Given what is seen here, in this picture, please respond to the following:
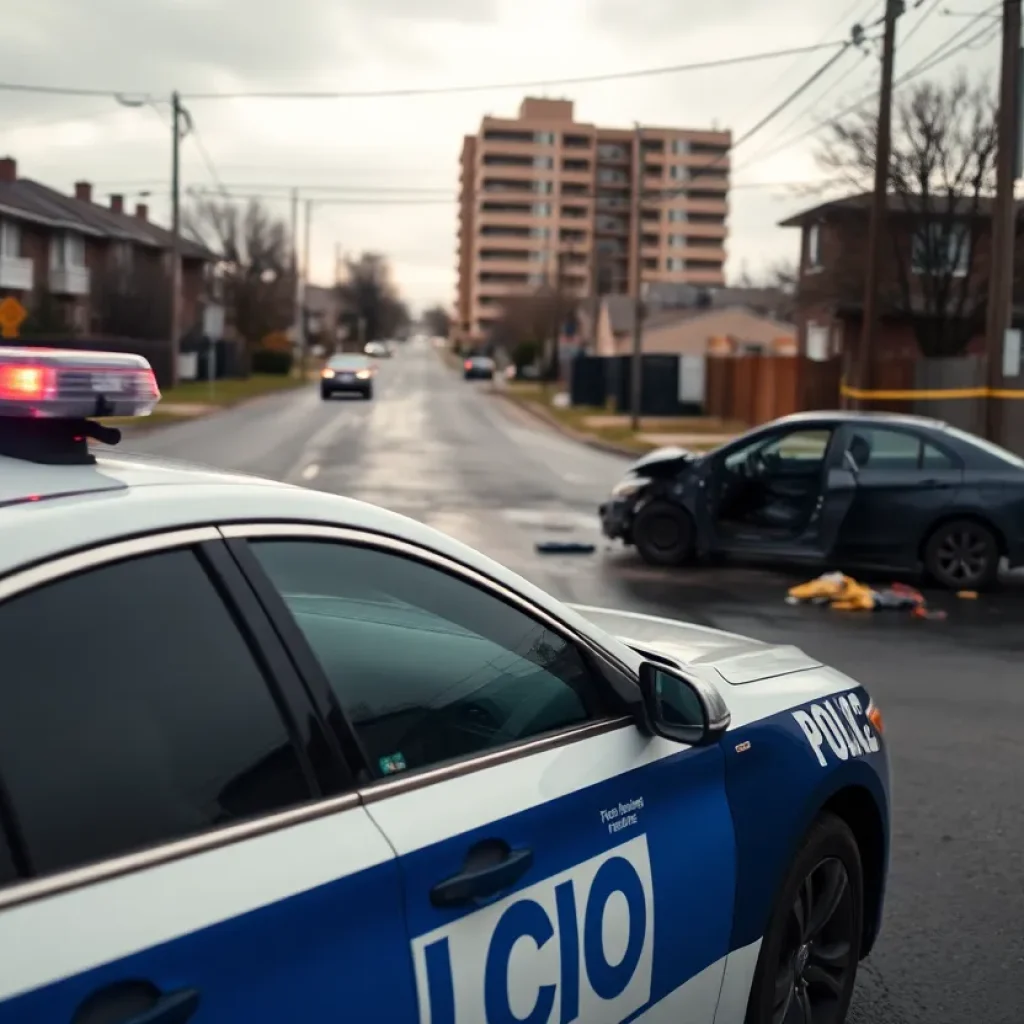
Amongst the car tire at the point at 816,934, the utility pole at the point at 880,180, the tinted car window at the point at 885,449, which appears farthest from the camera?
the utility pole at the point at 880,180

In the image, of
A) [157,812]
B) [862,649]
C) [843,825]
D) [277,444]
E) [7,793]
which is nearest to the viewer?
[7,793]

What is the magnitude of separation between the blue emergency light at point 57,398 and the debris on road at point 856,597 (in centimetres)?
948

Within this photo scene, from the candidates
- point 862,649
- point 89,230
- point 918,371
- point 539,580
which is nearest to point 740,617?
point 862,649

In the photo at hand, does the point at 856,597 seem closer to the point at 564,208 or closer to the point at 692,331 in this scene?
the point at 692,331

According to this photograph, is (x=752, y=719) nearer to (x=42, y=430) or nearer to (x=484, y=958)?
(x=484, y=958)

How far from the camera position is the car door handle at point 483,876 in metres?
2.43

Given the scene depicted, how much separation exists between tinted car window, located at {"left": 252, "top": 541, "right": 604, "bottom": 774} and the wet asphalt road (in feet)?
6.27

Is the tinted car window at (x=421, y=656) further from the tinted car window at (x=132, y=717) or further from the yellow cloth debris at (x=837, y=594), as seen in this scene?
the yellow cloth debris at (x=837, y=594)

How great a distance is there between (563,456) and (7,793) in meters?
27.7

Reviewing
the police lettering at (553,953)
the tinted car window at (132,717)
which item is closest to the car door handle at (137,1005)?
the tinted car window at (132,717)

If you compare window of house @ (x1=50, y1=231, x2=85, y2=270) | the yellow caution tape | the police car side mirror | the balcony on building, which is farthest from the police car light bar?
window of house @ (x1=50, y1=231, x2=85, y2=270)

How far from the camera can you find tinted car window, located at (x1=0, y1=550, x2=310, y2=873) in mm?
2023

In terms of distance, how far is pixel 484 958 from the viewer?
8.13 ft

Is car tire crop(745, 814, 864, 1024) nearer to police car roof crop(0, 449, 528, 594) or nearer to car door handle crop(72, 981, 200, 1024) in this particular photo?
police car roof crop(0, 449, 528, 594)
